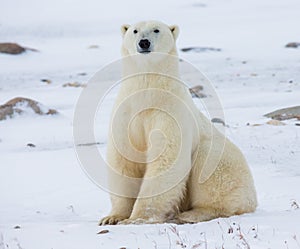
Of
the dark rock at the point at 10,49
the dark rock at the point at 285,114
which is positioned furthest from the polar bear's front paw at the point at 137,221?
the dark rock at the point at 10,49

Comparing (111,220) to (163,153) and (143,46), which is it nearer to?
(163,153)

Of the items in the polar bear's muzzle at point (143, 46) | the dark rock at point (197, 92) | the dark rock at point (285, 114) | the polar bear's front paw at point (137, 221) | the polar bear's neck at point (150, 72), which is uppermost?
the polar bear's muzzle at point (143, 46)

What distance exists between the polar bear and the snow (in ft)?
1.16

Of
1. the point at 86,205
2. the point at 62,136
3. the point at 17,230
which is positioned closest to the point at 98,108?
the point at 62,136

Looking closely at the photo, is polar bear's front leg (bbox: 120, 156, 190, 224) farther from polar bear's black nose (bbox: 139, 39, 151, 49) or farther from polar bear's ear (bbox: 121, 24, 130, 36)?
polar bear's ear (bbox: 121, 24, 130, 36)

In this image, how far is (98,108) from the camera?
539 inches

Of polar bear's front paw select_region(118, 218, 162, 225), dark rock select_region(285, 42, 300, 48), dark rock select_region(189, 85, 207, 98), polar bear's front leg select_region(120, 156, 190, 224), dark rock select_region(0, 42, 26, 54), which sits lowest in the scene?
dark rock select_region(0, 42, 26, 54)

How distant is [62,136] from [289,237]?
286 inches

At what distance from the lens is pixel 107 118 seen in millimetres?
12484

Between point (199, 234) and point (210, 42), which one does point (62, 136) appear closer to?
point (199, 234)

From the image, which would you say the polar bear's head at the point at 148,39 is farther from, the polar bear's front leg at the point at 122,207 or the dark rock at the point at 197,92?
the dark rock at the point at 197,92

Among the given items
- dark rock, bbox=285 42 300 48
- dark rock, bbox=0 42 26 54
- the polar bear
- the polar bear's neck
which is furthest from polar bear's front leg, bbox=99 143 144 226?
dark rock, bbox=0 42 26 54

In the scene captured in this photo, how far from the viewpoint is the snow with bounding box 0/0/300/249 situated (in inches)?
172

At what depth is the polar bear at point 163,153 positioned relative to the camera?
5.08 metres
